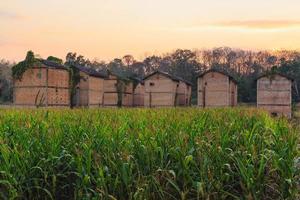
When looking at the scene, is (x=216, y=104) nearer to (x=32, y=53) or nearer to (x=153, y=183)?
(x=32, y=53)

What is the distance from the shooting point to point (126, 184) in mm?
4555

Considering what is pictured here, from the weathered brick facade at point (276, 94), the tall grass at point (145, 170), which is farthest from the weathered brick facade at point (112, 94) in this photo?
the tall grass at point (145, 170)

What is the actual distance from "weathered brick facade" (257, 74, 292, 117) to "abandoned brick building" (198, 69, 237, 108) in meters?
2.66

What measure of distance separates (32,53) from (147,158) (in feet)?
86.3

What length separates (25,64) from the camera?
2955 centimetres

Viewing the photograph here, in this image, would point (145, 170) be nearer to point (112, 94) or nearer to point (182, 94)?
point (112, 94)

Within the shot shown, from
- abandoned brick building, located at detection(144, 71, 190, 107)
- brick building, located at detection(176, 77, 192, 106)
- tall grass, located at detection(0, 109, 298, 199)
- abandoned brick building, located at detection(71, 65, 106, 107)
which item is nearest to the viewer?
tall grass, located at detection(0, 109, 298, 199)

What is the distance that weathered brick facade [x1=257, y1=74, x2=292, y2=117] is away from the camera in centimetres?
3391

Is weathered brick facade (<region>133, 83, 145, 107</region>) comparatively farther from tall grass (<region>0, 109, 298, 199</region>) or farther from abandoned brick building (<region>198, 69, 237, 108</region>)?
tall grass (<region>0, 109, 298, 199</region>)

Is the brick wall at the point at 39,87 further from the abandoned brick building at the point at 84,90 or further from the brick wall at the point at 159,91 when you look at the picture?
the brick wall at the point at 159,91

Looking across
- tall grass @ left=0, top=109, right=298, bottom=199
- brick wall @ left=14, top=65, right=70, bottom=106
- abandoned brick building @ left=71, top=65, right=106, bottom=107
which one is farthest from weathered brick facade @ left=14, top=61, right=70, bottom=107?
tall grass @ left=0, top=109, right=298, bottom=199

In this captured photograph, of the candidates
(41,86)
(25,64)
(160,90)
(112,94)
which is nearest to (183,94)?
(160,90)

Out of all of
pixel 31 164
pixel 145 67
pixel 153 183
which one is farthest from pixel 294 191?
pixel 145 67

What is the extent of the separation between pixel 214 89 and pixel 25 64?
14.7 meters
